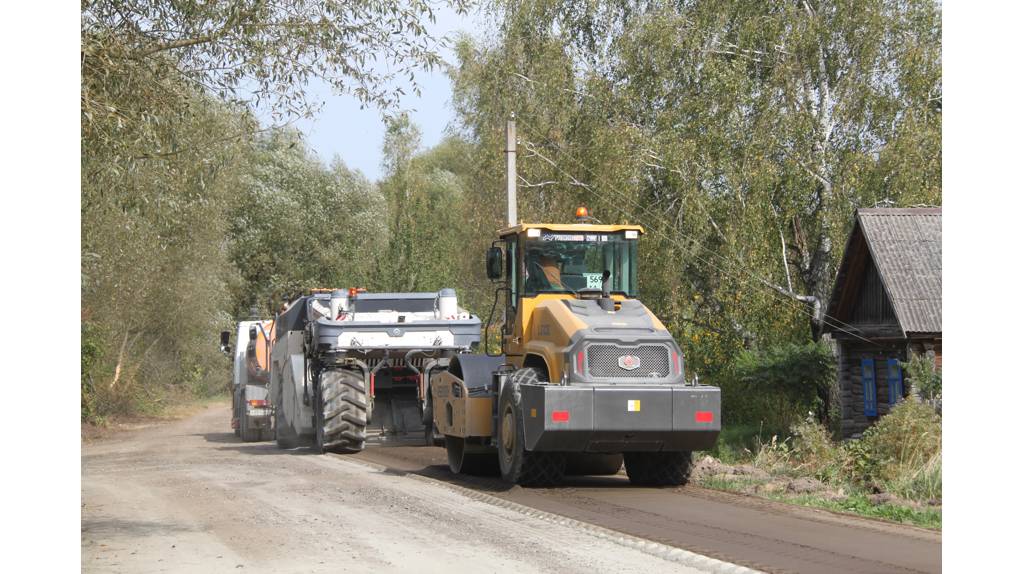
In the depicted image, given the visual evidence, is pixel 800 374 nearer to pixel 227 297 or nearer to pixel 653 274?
pixel 653 274

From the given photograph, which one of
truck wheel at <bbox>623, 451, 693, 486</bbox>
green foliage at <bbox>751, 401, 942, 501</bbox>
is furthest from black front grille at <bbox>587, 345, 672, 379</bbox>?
green foliage at <bbox>751, 401, 942, 501</bbox>

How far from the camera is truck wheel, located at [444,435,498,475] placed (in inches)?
682

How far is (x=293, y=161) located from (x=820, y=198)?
114ft

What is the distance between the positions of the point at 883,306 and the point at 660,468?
10316 millimetres

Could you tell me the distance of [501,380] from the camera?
15719 mm

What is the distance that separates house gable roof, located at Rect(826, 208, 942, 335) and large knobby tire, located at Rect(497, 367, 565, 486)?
9.34 metres

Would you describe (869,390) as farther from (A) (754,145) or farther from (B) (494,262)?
(B) (494,262)

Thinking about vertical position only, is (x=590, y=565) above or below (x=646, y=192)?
below

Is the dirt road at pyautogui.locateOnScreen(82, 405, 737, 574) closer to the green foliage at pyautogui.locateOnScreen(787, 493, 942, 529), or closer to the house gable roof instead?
the green foliage at pyautogui.locateOnScreen(787, 493, 942, 529)

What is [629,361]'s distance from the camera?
14.5 metres

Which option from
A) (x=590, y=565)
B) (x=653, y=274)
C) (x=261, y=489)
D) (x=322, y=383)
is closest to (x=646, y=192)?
(x=653, y=274)

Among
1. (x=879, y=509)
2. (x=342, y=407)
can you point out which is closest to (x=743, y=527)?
(x=879, y=509)

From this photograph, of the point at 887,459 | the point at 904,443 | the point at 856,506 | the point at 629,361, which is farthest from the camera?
the point at 904,443

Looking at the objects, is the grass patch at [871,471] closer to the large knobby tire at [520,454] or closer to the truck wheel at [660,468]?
the truck wheel at [660,468]
